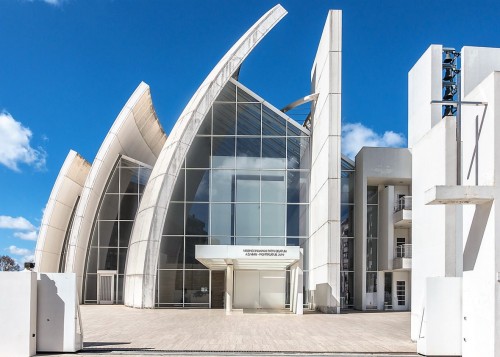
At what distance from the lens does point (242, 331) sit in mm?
18781

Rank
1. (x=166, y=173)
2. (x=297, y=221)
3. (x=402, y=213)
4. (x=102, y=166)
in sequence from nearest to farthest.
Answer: (x=166, y=173), (x=402, y=213), (x=297, y=221), (x=102, y=166)

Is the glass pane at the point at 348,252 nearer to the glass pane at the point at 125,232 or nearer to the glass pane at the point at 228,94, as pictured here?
the glass pane at the point at 228,94

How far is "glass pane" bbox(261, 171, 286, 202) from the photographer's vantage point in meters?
32.2

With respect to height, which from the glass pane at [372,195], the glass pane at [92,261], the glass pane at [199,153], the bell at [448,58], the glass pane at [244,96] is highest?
the bell at [448,58]

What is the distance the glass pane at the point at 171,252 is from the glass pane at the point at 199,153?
3.98m

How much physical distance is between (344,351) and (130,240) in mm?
21324

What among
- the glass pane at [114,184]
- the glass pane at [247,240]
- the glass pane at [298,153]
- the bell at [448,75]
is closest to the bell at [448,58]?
the bell at [448,75]

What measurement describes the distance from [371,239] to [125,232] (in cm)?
1432

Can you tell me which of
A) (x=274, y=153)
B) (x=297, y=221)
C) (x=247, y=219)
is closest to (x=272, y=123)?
(x=274, y=153)

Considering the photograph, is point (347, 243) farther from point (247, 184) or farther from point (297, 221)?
point (247, 184)

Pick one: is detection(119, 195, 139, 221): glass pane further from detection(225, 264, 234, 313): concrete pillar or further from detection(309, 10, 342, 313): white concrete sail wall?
detection(309, 10, 342, 313): white concrete sail wall

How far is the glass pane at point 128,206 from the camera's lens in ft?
117

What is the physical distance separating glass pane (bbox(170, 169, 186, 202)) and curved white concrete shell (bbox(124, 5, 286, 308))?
33.8 inches

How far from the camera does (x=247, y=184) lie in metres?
32.2
